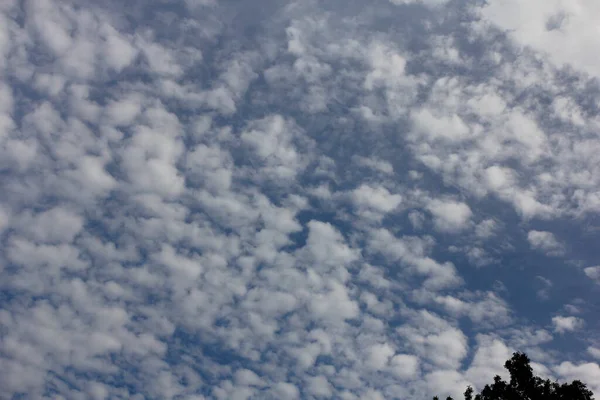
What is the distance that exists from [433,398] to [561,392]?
7.96 meters

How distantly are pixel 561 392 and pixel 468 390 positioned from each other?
19.0ft

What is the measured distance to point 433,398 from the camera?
35094 mm

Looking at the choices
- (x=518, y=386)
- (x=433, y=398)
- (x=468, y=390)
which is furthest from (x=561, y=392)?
(x=433, y=398)

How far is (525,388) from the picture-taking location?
32.9 metres

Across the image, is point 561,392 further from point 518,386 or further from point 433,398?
point 433,398

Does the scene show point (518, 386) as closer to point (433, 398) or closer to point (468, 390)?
point (468, 390)

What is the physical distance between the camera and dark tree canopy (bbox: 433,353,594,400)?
3167 cm

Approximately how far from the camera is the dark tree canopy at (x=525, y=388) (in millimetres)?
31672

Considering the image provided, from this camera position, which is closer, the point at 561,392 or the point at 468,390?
the point at 561,392

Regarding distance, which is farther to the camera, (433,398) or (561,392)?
(433,398)

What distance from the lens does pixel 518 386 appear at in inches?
1305

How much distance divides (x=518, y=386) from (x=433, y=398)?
555 cm

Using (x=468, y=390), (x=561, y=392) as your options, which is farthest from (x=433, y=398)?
(x=561, y=392)

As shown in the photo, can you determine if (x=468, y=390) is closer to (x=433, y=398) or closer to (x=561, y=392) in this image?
(x=433, y=398)
